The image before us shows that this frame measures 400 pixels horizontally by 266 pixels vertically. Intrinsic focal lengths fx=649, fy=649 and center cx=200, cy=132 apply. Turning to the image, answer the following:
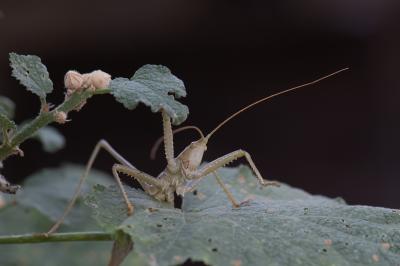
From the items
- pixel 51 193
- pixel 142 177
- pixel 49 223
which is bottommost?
pixel 49 223

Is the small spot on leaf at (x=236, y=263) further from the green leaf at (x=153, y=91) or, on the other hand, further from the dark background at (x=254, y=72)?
the dark background at (x=254, y=72)

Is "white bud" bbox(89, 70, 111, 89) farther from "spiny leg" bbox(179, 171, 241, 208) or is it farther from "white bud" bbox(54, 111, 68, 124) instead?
"spiny leg" bbox(179, 171, 241, 208)

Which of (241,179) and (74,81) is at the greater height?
(74,81)

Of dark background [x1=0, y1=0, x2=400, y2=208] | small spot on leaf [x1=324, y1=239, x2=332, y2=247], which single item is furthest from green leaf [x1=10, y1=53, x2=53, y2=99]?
dark background [x1=0, y1=0, x2=400, y2=208]

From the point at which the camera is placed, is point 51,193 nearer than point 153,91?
No

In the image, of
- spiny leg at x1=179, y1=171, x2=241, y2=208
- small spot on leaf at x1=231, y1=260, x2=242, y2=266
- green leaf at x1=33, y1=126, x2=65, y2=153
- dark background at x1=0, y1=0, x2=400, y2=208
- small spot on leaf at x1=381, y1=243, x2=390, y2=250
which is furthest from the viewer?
dark background at x1=0, y1=0, x2=400, y2=208

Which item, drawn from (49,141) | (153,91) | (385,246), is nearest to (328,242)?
(385,246)

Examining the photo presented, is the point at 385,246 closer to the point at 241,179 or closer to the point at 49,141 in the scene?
the point at 241,179

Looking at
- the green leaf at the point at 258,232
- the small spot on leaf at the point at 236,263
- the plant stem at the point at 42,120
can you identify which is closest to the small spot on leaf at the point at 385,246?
the green leaf at the point at 258,232
